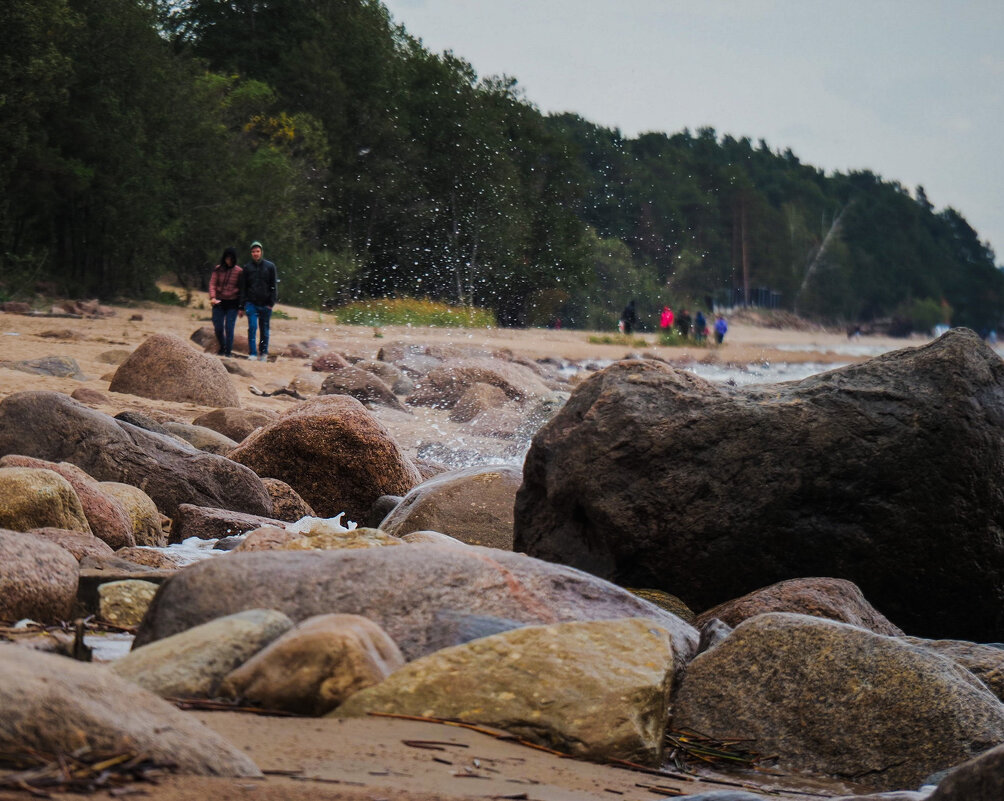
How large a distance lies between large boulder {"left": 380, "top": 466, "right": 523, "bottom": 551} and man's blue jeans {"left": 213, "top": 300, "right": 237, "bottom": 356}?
10.1 meters

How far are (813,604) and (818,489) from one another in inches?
29.7

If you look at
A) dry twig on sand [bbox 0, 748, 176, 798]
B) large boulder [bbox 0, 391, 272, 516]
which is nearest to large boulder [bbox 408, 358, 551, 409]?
large boulder [bbox 0, 391, 272, 516]

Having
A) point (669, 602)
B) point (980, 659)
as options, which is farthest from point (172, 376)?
point (980, 659)

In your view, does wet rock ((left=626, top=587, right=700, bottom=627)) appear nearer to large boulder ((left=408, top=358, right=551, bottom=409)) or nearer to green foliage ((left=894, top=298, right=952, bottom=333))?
large boulder ((left=408, top=358, right=551, bottom=409))

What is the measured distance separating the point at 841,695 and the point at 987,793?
138cm

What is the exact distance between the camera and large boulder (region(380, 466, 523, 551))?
686cm

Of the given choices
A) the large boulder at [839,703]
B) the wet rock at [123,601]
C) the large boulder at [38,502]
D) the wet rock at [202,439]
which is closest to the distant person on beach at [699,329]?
the wet rock at [202,439]

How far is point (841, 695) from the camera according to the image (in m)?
3.96

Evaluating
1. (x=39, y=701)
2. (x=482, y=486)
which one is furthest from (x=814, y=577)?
(x=39, y=701)

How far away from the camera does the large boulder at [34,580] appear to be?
4074mm

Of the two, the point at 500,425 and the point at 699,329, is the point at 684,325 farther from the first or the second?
the point at 500,425

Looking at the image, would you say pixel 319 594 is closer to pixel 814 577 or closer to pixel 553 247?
pixel 814 577

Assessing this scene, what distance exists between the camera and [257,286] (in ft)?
55.3

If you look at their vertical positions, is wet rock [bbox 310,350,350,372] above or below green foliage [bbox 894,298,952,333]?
below
